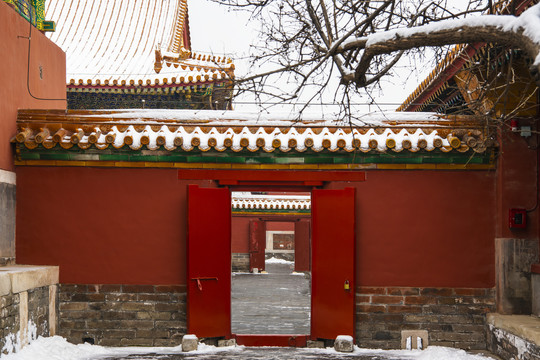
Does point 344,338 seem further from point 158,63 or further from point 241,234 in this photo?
point 241,234

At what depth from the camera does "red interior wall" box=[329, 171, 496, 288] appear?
8844mm

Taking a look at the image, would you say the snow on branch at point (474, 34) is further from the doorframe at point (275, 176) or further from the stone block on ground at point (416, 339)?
the stone block on ground at point (416, 339)

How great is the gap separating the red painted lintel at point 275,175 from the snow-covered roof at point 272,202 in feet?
45.7

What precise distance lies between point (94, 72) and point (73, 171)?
5.09m

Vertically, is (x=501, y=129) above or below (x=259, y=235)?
above

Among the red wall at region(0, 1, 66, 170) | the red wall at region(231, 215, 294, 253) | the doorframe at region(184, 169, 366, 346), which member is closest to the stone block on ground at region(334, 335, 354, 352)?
the doorframe at region(184, 169, 366, 346)

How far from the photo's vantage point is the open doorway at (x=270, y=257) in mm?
13406

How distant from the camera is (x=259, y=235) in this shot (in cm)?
2372

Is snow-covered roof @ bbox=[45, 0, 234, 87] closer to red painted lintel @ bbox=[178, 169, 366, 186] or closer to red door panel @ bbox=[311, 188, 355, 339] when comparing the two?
red painted lintel @ bbox=[178, 169, 366, 186]

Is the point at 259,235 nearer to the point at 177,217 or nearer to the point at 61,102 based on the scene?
the point at 61,102

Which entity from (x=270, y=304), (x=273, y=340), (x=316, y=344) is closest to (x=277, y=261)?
(x=270, y=304)

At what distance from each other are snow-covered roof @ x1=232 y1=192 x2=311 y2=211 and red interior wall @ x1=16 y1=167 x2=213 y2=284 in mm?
14190

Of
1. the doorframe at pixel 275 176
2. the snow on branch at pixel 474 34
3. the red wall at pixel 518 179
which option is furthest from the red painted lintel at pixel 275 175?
the snow on branch at pixel 474 34

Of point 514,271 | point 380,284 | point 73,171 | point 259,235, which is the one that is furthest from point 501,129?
point 259,235
